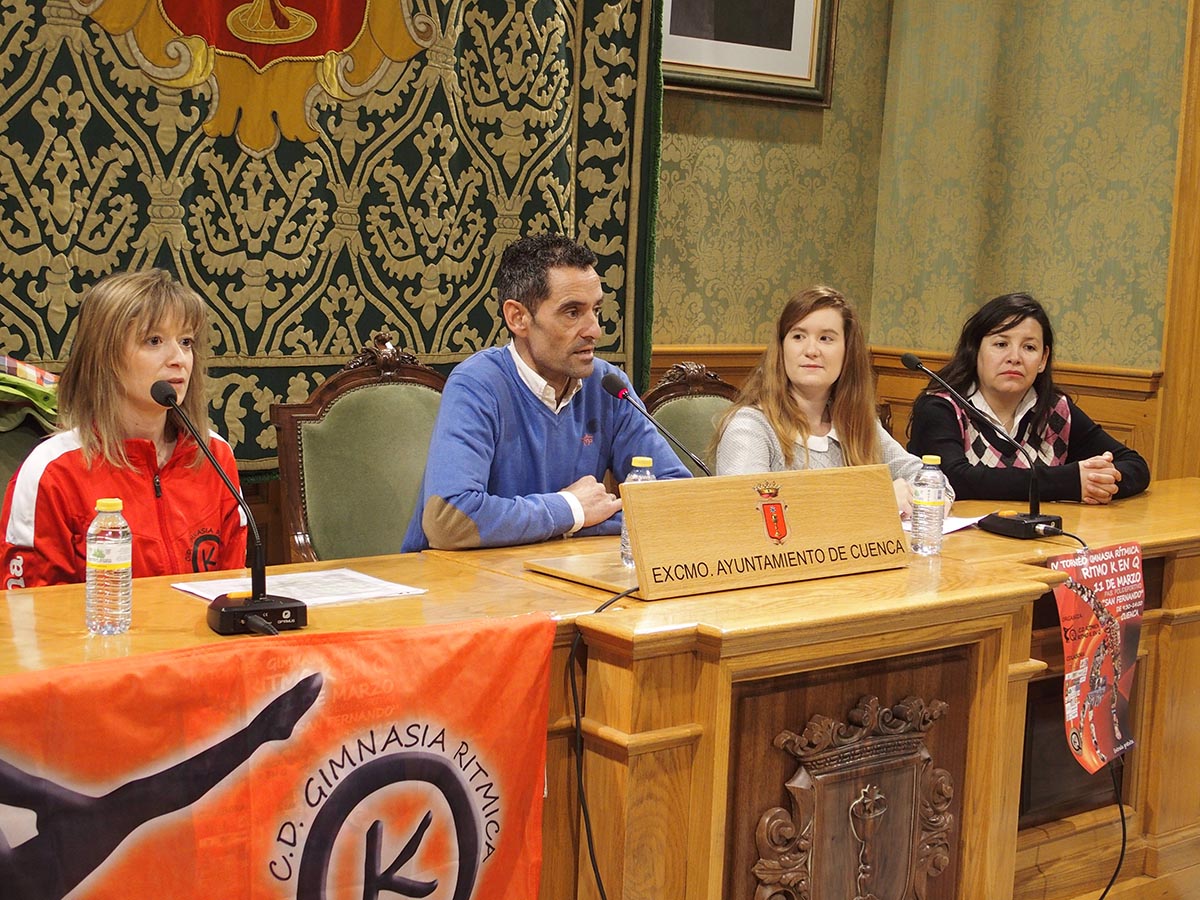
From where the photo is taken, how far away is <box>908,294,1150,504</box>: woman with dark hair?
3182 millimetres

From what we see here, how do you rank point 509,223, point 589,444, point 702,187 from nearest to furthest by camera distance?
point 589,444
point 509,223
point 702,187

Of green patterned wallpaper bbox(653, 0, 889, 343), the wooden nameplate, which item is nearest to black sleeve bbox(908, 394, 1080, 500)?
the wooden nameplate

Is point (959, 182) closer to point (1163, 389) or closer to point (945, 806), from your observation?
point (1163, 389)

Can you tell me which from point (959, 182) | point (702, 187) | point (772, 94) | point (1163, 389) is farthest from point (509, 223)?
point (1163, 389)

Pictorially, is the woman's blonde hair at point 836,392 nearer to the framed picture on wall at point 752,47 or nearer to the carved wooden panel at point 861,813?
the carved wooden panel at point 861,813

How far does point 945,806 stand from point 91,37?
2.53 m

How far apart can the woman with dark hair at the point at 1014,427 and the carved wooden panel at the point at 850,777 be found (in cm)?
113

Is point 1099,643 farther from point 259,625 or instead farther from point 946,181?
point 946,181

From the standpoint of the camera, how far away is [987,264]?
482 cm

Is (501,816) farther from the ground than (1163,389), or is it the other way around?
(1163,389)

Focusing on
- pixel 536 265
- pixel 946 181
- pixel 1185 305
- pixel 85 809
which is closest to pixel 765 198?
pixel 946 181

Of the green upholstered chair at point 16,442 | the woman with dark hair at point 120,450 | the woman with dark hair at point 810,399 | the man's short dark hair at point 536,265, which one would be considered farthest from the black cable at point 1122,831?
the green upholstered chair at point 16,442

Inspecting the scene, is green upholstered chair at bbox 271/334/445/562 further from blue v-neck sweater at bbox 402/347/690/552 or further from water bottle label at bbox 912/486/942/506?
water bottle label at bbox 912/486/942/506

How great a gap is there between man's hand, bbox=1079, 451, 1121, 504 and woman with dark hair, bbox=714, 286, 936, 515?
0.52m
